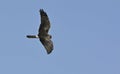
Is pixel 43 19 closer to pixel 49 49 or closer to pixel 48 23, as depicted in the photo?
pixel 48 23

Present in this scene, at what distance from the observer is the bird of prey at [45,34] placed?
4062 cm

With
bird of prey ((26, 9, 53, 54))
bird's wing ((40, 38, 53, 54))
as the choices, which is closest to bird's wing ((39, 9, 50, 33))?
bird of prey ((26, 9, 53, 54))

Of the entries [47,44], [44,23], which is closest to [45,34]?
[47,44]

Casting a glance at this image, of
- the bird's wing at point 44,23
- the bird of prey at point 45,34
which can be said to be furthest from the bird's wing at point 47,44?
the bird's wing at point 44,23

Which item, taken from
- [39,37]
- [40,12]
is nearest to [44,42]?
[39,37]

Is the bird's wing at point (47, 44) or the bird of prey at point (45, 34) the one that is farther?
the bird's wing at point (47, 44)

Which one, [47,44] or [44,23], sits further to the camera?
[47,44]

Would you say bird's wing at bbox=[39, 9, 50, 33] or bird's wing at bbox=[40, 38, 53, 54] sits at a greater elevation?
bird's wing at bbox=[39, 9, 50, 33]

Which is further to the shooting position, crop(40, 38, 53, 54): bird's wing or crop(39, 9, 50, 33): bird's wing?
crop(40, 38, 53, 54): bird's wing

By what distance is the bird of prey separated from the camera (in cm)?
4062

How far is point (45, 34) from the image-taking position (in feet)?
138

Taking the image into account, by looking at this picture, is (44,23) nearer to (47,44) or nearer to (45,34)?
(45,34)

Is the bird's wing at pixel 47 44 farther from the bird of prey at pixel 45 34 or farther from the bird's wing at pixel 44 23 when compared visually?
the bird's wing at pixel 44 23

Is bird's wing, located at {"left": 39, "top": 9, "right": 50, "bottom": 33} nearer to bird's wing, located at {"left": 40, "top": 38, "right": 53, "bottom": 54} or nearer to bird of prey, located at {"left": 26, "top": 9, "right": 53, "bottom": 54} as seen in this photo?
bird of prey, located at {"left": 26, "top": 9, "right": 53, "bottom": 54}
